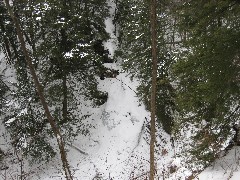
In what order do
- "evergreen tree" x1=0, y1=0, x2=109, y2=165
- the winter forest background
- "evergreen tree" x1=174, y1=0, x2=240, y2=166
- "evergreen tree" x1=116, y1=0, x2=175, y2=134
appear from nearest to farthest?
"evergreen tree" x1=174, y1=0, x2=240, y2=166 < the winter forest background < "evergreen tree" x1=0, y1=0, x2=109, y2=165 < "evergreen tree" x1=116, y1=0, x2=175, y2=134

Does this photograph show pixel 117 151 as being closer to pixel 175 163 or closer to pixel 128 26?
pixel 175 163

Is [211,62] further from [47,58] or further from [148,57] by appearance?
[47,58]

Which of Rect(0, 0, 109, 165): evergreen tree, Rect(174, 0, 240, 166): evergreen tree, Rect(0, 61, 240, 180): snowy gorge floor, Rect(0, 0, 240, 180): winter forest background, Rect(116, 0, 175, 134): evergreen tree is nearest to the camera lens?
A: Rect(174, 0, 240, 166): evergreen tree

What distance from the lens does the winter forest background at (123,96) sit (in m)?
7.67

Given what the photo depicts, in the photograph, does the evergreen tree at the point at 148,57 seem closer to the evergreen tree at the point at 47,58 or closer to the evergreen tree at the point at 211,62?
the evergreen tree at the point at 47,58

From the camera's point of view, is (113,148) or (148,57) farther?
(113,148)

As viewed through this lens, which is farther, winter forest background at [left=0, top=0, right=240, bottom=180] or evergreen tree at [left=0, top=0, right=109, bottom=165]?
evergreen tree at [left=0, top=0, right=109, bottom=165]

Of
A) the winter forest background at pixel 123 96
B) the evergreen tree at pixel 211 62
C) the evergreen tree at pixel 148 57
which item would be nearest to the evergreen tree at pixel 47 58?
the winter forest background at pixel 123 96

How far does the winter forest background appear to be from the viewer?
7.67m

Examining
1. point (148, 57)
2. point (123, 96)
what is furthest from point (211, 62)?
point (123, 96)

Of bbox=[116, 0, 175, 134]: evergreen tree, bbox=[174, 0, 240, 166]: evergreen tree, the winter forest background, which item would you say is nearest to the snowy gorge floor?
the winter forest background

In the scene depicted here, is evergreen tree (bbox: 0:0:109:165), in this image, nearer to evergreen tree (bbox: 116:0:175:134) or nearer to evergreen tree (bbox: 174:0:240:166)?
evergreen tree (bbox: 116:0:175:134)

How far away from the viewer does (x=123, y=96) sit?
21.4 meters

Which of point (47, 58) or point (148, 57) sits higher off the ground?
point (47, 58)
